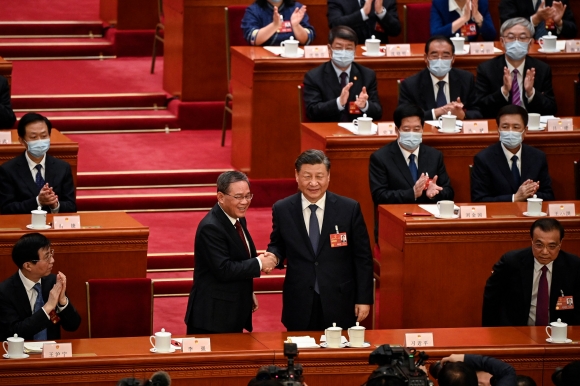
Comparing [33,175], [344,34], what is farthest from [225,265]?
[344,34]

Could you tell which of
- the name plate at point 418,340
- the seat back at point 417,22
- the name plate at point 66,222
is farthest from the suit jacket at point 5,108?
the name plate at point 418,340

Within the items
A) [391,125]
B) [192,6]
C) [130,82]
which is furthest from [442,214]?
[130,82]

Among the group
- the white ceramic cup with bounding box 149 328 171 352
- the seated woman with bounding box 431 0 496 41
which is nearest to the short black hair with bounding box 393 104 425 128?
the seated woman with bounding box 431 0 496 41

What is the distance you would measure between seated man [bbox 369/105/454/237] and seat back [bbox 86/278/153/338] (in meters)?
1.43

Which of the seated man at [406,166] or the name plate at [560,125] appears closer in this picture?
the seated man at [406,166]

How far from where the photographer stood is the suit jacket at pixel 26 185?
5.66 meters

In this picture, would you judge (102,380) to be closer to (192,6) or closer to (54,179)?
(54,179)

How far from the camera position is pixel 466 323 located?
5477 mm

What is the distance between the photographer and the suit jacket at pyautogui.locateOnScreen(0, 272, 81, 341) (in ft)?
15.5

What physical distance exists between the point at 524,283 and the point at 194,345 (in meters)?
1.51

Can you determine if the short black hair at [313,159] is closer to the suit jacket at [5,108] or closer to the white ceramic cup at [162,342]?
the white ceramic cup at [162,342]

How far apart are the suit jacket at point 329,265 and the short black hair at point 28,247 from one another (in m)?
0.97

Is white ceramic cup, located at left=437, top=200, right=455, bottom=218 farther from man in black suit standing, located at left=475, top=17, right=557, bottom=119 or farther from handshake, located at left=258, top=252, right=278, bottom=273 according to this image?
man in black suit standing, located at left=475, top=17, right=557, bottom=119

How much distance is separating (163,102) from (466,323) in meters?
3.51
